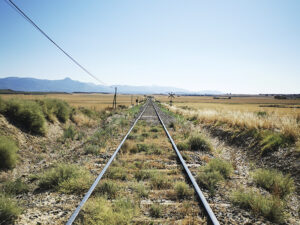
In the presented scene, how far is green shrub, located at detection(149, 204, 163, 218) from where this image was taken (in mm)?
3359

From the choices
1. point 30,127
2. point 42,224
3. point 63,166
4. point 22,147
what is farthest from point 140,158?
point 30,127

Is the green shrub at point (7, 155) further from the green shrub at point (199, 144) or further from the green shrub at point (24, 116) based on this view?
the green shrub at point (199, 144)

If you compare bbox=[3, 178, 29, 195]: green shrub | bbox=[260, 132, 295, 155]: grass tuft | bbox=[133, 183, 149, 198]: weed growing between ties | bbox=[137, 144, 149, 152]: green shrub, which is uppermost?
bbox=[260, 132, 295, 155]: grass tuft

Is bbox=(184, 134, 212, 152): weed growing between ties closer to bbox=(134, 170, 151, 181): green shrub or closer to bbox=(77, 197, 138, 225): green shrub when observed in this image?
bbox=(134, 170, 151, 181): green shrub

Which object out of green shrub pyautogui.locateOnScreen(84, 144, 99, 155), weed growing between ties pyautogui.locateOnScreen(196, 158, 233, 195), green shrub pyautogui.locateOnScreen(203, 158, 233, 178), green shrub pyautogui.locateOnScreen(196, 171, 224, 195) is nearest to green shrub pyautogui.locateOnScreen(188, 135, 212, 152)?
weed growing between ties pyautogui.locateOnScreen(196, 158, 233, 195)

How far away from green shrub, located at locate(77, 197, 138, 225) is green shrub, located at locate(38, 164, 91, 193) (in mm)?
749

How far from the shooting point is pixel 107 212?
3203 millimetres

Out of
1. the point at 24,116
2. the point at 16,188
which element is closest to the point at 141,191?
the point at 16,188

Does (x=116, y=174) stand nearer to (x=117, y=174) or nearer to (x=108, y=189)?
(x=117, y=174)

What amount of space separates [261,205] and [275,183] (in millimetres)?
1250

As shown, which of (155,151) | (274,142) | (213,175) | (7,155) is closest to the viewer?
(213,175)

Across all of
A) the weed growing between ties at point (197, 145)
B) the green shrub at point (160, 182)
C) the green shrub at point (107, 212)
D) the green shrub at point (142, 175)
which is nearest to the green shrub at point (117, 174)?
the green shrub at point (142, 175)

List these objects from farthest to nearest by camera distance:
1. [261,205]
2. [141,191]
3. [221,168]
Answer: [221,168]
[141,191]
[261,205]

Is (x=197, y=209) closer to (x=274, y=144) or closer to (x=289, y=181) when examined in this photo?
(x=289, y=181)
